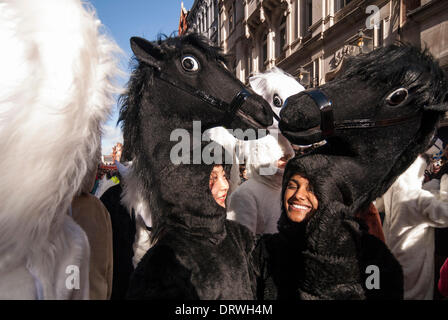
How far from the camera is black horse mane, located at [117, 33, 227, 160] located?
54.8 inches

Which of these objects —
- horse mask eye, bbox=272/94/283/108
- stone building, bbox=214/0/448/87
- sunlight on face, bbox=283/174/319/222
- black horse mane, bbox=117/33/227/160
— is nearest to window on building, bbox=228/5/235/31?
stone building, bbox=214/0/448/87

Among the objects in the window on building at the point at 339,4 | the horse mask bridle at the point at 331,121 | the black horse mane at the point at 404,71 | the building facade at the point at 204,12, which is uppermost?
the building facade at the point at 204,12

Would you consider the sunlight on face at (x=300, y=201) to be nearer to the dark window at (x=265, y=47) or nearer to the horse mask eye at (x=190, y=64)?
the horse mask eye at (x=190, y=64)

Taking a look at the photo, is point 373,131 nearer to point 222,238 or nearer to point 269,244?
point 269,244

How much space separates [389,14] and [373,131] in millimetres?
9949

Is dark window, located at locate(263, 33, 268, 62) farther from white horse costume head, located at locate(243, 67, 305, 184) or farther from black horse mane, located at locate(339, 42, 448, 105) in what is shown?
black horse mane, located at locate(339, 42, 448, 105)

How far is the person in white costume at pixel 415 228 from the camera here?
2773mm

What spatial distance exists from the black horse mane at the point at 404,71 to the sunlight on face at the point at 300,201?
21.9 inches

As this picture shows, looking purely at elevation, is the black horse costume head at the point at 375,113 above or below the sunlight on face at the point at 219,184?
above

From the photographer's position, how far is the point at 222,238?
1.34 meters

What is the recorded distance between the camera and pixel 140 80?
4.60 feet

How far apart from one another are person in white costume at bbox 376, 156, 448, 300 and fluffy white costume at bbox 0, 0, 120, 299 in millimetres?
2871

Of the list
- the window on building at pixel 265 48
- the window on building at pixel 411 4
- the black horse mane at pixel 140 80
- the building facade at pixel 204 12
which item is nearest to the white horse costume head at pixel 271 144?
the black horse mane at pixel 140 80
